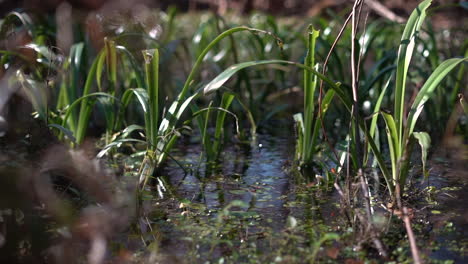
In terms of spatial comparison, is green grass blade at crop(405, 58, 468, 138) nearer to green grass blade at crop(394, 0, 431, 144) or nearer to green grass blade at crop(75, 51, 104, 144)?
green grass blade at crop(394, 0, 431, 144)

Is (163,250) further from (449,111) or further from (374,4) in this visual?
(374,4)

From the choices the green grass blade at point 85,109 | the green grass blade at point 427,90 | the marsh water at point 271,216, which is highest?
the green grass blade at point 427,90

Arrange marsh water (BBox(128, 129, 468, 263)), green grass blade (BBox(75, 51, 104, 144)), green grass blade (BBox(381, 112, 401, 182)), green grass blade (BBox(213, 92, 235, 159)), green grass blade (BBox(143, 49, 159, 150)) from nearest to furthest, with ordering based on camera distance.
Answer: marsh water (BBox(128, 129, 468, 263))
green grass blade (BBox(381, 112, 401, 182))
green grass blade (BBox(143, 49, 159, 150))
green grass blade (BBox(213, 92, 235, 159))
green grass blade (BBox(75, 51, 104, 144))

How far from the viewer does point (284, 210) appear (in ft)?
7.06

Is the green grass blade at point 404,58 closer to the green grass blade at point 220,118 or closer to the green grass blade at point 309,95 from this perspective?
the green grass blade at point 309,95

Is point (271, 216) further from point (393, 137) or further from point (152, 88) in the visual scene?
point (152, 88)

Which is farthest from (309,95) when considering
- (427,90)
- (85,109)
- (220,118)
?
(85,109)

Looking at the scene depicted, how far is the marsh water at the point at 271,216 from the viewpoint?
1778 mm

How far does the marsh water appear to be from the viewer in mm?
1778

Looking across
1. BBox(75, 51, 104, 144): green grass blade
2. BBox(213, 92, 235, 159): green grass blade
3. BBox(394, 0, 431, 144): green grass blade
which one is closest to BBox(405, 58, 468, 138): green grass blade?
BBox(394, 0, 431, 144): green grass blade

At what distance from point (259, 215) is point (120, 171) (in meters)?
0.79

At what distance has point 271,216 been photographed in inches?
82.0

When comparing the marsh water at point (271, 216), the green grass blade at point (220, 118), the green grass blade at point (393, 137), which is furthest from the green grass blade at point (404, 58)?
the green grass blade at point (220, 118)

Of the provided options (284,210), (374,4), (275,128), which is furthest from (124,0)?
(374,4)
